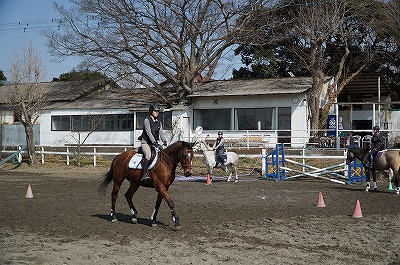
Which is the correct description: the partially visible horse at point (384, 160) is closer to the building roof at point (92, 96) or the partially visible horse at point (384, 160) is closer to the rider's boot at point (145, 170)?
the rider's boot at point (145, 170)

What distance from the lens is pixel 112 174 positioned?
1208cm

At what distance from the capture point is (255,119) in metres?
34.1

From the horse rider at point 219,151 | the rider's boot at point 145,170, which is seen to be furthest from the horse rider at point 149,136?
the horse rider at point 219,151

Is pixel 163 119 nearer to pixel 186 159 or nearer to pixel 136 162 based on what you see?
pixel 136 162

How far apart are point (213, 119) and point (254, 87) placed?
12.4 ft

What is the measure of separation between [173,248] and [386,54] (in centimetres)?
3643

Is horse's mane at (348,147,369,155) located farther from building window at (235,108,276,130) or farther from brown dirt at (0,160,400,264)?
building window at (235,108,276,130)

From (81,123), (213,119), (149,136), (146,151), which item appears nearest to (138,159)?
(146,151)

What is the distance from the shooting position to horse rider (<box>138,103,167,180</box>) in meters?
11.0

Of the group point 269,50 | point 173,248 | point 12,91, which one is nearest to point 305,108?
point 269,50

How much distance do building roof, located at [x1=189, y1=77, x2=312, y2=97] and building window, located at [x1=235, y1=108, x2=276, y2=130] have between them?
4.42ft

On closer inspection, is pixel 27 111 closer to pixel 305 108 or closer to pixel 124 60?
pixel 124 60

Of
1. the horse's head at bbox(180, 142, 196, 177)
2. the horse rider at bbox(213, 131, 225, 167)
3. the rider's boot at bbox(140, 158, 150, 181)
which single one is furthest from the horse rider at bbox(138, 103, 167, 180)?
the horse rider at bbox(213, 131, 225, 167)

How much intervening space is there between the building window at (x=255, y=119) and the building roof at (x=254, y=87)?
1.35 m
